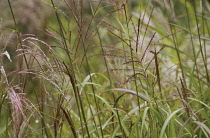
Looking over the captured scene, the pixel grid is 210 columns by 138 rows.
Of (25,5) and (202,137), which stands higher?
(25,5)

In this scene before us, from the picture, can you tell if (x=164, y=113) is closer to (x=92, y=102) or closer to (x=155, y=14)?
(x=92, y=102)

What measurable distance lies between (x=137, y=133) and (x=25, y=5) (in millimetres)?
849

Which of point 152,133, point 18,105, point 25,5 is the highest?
point 25,5

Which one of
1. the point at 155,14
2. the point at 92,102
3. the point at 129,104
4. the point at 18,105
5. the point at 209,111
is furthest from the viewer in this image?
the point at 155,14

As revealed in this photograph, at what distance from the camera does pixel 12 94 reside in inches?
37.2

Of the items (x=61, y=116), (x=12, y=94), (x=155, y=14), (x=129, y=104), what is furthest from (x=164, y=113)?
(x=155, y=14)

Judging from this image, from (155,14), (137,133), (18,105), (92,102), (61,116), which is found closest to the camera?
(18,105)

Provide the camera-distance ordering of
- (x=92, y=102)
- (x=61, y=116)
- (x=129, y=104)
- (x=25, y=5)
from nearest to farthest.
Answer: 1. (x=61, y=116)
2. (x=25, y=5)
3. (x=129, y=104)
4. (x=92, y=102)

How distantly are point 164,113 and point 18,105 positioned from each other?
708mm

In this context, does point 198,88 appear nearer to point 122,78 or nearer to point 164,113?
point 164,113

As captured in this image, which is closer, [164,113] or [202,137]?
[164,113]

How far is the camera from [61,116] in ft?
4.23

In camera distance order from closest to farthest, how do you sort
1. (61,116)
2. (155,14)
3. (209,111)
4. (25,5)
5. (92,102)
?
(61,116) < (209,111) < (25,5) < (92,102) < (155,14)

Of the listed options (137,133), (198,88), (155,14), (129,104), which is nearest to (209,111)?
(198,88)
